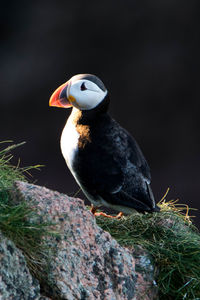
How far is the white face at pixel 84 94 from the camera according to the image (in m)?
3.69

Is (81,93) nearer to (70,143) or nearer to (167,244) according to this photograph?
(70,143)

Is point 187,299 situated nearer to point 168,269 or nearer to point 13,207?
point 168,269

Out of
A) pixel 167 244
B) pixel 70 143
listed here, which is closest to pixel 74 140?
pixel 70 143

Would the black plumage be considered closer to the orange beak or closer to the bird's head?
the bird's head

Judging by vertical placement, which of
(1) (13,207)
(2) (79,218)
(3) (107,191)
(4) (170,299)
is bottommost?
(4) (170,299)

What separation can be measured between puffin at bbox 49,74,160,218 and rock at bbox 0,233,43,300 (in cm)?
139

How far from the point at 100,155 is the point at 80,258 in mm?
1171

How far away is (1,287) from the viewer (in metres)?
2.18

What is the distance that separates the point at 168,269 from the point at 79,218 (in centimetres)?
66

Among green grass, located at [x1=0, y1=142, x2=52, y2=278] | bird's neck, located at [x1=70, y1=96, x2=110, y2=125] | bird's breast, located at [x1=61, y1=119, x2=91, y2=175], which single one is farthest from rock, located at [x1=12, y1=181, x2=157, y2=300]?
bird's neck, located at [x1=70, y1=96, x2=110, y2=125]

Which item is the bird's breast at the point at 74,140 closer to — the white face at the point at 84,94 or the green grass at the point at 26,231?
the white face at the point at 84,94

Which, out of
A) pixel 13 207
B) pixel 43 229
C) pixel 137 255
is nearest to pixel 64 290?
pixel 43 229

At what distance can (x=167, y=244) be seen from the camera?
3.20 meters

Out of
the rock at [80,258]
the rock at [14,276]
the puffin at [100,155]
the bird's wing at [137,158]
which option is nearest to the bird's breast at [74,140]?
the puffin at [100,155]
